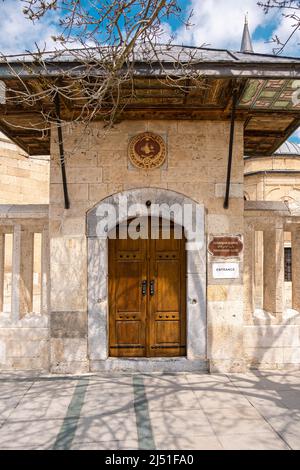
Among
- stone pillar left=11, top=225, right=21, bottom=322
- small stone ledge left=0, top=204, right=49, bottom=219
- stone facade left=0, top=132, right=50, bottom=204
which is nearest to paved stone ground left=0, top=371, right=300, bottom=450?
stone pillar left=11, top=225, right=21, bottom=322

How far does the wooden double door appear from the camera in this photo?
231 inches

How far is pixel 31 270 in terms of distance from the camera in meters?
5.98

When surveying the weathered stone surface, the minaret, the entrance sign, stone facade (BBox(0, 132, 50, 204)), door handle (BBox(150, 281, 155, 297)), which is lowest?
the weathered stone surface

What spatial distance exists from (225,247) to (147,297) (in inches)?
57.5

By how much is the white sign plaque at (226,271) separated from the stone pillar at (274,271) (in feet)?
2.39

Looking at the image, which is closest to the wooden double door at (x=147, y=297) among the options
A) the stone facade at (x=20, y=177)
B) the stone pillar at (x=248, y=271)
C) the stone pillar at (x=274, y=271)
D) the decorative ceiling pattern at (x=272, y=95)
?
the stone pillar at (x=248, y=271)

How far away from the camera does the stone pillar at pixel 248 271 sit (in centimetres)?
595

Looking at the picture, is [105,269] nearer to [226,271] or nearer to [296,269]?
[226,271]

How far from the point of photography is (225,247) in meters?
5.71

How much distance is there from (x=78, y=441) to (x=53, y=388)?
1.56m

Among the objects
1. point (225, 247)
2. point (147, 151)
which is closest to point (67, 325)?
point (225, 247)

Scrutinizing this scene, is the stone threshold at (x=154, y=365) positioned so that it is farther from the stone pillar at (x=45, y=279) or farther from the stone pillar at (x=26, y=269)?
the stone pillar at (x=26, y=269)

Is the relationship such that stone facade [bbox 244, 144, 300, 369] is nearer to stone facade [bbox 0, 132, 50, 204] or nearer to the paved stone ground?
the paved stone ground

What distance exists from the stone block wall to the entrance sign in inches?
4.6
